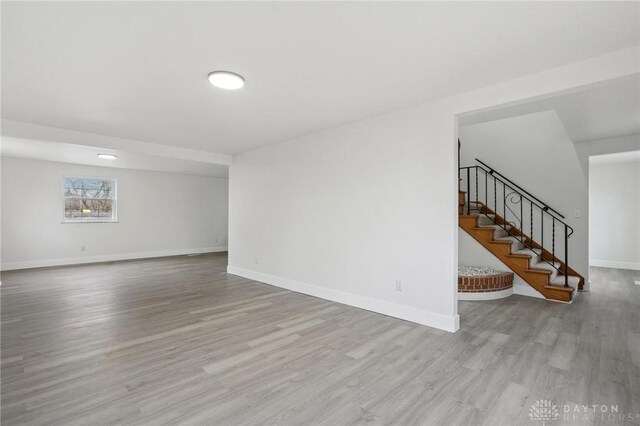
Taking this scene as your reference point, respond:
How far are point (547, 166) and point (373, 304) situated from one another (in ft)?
13.3

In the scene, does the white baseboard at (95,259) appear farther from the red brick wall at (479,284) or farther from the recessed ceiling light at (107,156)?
the red brick wall at (479,284)

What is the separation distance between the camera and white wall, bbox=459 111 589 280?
199 inches

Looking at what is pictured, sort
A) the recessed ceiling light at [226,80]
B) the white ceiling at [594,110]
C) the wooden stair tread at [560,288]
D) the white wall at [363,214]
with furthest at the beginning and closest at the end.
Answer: the wooden stair tread at [560,288], the white wall at [363,214], the white ceiling at [594,110], the recessed ceiling light at [226,80]

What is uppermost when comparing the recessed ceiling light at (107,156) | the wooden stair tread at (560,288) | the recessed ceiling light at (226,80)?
the recessed ceiling light at (226,80)

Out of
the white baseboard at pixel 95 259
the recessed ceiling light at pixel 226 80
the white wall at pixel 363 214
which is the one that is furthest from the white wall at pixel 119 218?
the recessed ceiling light at pixel 226 80

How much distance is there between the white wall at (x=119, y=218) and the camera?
6.73m

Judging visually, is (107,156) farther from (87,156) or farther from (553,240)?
(553,240)

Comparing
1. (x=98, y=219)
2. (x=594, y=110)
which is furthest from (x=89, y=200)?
(x=594, y=110)

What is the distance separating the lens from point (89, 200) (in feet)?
25.5

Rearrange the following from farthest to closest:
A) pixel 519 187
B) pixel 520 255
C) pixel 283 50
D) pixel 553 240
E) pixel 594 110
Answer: pixel 519 187
pixel 553 240
pixel 520 255
pixel 594 110
pixel 283 50

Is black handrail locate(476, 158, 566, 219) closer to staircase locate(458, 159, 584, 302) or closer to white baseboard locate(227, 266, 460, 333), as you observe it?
staircase locate(458, 159, 584, 302)

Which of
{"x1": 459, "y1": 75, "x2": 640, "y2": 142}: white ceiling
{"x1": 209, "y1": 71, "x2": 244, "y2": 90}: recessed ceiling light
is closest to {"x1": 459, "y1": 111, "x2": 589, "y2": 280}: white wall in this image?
{"x1": 459, "y1": 75, "x2": 640, "y2": 142}: white ceiling

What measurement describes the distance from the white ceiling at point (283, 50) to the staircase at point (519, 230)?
292 centimetres

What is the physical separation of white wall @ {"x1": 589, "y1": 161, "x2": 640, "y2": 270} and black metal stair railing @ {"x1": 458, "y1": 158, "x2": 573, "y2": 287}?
10.9ft
